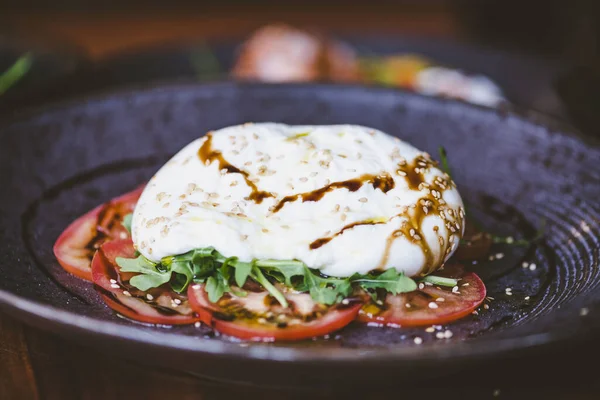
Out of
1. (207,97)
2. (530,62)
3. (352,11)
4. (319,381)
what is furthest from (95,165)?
(352,11)

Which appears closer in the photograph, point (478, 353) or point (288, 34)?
point (478, 353)

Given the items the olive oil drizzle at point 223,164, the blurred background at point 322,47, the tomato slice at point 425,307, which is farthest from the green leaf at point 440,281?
the blurred background at point 322,47

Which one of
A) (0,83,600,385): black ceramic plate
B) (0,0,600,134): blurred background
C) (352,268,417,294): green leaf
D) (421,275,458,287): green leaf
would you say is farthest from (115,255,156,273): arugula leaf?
(0,0,600,134): blurred background

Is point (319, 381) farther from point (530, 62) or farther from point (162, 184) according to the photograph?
point (530, 62)

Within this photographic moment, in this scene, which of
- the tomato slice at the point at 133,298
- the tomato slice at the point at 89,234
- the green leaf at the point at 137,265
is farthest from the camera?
the tomato slice at the point at 89,234

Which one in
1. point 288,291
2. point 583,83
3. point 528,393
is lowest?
point 528,393

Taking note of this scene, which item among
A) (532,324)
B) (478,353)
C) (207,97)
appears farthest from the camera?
(207,97)

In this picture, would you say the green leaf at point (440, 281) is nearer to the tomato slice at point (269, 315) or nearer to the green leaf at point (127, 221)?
the tomato slice at point (269, 315)

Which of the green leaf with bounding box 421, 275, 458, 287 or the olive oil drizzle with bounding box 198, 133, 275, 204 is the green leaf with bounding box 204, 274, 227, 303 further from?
the green leaf with bounding box 421, 275, 458, 287
